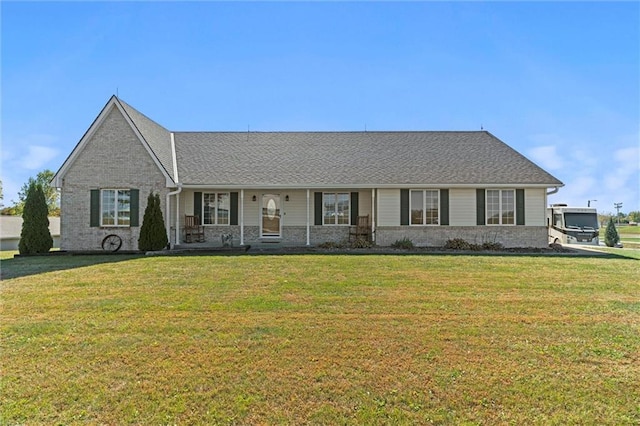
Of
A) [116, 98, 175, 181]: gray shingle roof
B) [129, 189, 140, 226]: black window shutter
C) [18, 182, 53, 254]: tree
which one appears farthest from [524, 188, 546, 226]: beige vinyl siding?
[18, 182, 53, 254]: tree

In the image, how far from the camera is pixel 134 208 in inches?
605

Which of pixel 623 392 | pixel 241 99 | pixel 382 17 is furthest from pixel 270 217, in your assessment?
pixel 623 392

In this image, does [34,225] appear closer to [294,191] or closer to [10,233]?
[294,191]

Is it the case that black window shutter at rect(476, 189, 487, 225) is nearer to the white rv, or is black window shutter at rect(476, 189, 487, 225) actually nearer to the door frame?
the white rv

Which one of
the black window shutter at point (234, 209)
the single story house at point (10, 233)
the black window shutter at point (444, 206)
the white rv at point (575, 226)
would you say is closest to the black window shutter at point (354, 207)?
the black window shutter at point (444, 206)

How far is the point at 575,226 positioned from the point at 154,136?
22567 millimetres

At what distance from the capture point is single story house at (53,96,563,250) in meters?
15.4

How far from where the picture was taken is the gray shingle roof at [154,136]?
1573 cm

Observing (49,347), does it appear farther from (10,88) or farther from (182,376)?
(10,88)

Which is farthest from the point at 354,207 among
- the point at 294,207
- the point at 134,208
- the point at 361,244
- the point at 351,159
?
the point at 134,208

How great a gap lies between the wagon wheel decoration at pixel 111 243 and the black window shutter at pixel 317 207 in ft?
27.7

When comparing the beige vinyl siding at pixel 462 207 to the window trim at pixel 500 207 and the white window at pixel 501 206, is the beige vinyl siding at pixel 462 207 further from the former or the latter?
the white window at pixel 501 206

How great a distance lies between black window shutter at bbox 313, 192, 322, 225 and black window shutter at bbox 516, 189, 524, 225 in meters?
8.78

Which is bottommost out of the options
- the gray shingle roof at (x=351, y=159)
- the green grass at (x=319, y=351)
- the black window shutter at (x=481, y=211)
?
the green grass at (x=319, y=351)
